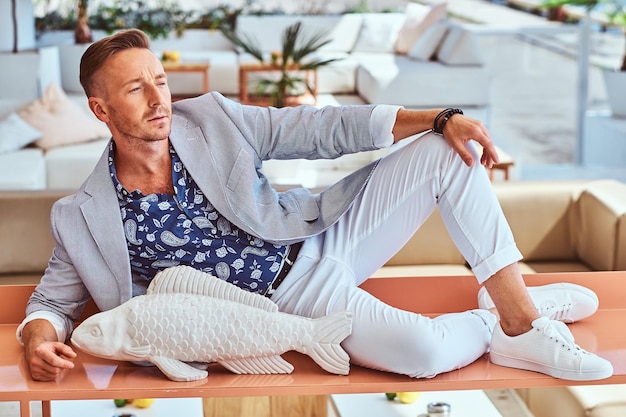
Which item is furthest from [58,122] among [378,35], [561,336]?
[378,35]

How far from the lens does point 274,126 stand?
7.91ft

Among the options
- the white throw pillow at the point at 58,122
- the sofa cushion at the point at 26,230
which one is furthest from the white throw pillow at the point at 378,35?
the sofa cushion at the point at 26,230

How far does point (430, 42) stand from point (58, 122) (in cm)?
395

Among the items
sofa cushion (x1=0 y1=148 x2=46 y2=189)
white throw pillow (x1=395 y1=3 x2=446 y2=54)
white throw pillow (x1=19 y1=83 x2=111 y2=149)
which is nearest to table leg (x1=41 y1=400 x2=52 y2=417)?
sofa cushion (x1=0 y1=148 x2=46 y2=189)

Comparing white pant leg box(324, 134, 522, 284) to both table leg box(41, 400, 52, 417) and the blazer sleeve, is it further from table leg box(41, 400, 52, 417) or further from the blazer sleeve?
table leg box(41, 400, 52, 417)

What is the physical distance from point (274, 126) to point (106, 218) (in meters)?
0.46

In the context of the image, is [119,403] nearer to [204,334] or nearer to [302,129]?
[204,334]

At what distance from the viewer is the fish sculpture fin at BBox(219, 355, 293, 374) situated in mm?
2184

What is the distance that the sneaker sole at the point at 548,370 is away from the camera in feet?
6.84

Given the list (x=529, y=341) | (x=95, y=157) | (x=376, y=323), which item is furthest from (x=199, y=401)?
(x=95, y=157)

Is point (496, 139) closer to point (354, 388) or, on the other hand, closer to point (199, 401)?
point (199, 401)

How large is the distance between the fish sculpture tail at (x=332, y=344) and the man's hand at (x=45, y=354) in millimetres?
519

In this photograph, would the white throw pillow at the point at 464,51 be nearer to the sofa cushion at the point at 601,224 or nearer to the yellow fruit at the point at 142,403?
the sofa cushion at the point at 601,224

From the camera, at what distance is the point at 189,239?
2.30m
